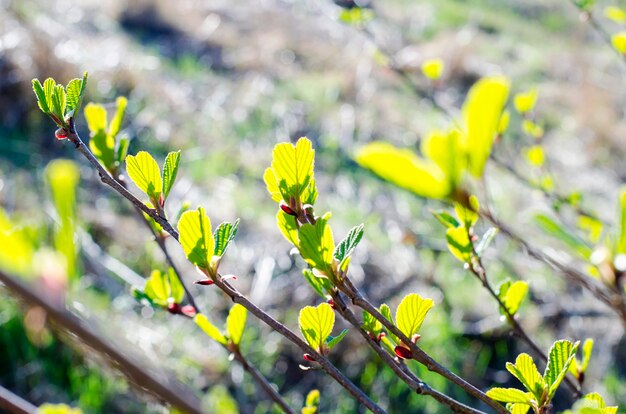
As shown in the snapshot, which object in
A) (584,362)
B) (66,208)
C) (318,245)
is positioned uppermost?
(66,208)

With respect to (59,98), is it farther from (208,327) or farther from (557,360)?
(557,360)

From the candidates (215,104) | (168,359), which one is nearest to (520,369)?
(168,359)

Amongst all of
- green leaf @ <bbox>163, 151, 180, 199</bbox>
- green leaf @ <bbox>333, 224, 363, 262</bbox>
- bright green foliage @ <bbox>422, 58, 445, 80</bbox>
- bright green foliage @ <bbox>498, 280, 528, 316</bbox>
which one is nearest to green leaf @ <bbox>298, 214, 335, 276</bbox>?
green leaf @ <bbox>333, 224, 363, 262</bbox>

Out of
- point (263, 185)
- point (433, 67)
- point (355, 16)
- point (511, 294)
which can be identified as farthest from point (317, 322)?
point (263, 185)

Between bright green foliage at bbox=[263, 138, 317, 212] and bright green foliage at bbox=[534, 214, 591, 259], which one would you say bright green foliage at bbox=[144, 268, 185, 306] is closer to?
bright green foliage at bbox=[263, 138, 317, 212]

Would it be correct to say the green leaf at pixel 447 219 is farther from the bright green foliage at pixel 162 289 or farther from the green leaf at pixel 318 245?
the bright green foliage at pixel 162 289

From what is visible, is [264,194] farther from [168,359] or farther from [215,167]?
[168,359]
